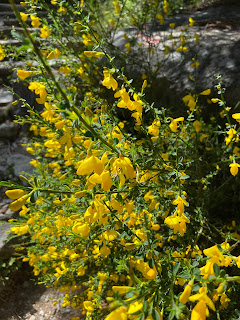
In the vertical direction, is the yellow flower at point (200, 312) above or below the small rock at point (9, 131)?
above

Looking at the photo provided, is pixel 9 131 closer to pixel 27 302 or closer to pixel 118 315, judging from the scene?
pixel 27 302

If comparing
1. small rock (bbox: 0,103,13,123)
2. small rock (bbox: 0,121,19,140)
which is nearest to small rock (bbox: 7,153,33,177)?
small rock (bbox: 0,121,19,140)

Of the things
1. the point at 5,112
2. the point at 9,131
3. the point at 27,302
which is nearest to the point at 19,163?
the point at 9,131

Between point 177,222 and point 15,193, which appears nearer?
point 15,193

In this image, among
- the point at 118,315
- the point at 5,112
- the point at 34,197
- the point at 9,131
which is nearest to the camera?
the point at 118,315

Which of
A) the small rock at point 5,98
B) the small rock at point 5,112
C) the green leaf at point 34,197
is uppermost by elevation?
the green leaf at point 34,197

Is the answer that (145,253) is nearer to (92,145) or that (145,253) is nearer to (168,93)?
(92,145)

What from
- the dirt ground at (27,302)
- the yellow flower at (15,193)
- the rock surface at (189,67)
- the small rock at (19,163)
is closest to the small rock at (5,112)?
the small rock at (19,163)

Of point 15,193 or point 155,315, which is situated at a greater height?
point 15,193

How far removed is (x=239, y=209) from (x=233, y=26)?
3316 millimetres

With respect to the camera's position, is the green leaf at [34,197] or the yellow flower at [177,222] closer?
the green leaf at [34,197]

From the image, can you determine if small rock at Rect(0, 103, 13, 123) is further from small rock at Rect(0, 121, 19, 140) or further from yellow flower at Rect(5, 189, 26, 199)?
yellow flower at Rect(5, 189, 26, 199)

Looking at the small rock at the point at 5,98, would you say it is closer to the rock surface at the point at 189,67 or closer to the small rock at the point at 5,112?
the small rock at the point at 5,112

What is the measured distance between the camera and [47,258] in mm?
2117
